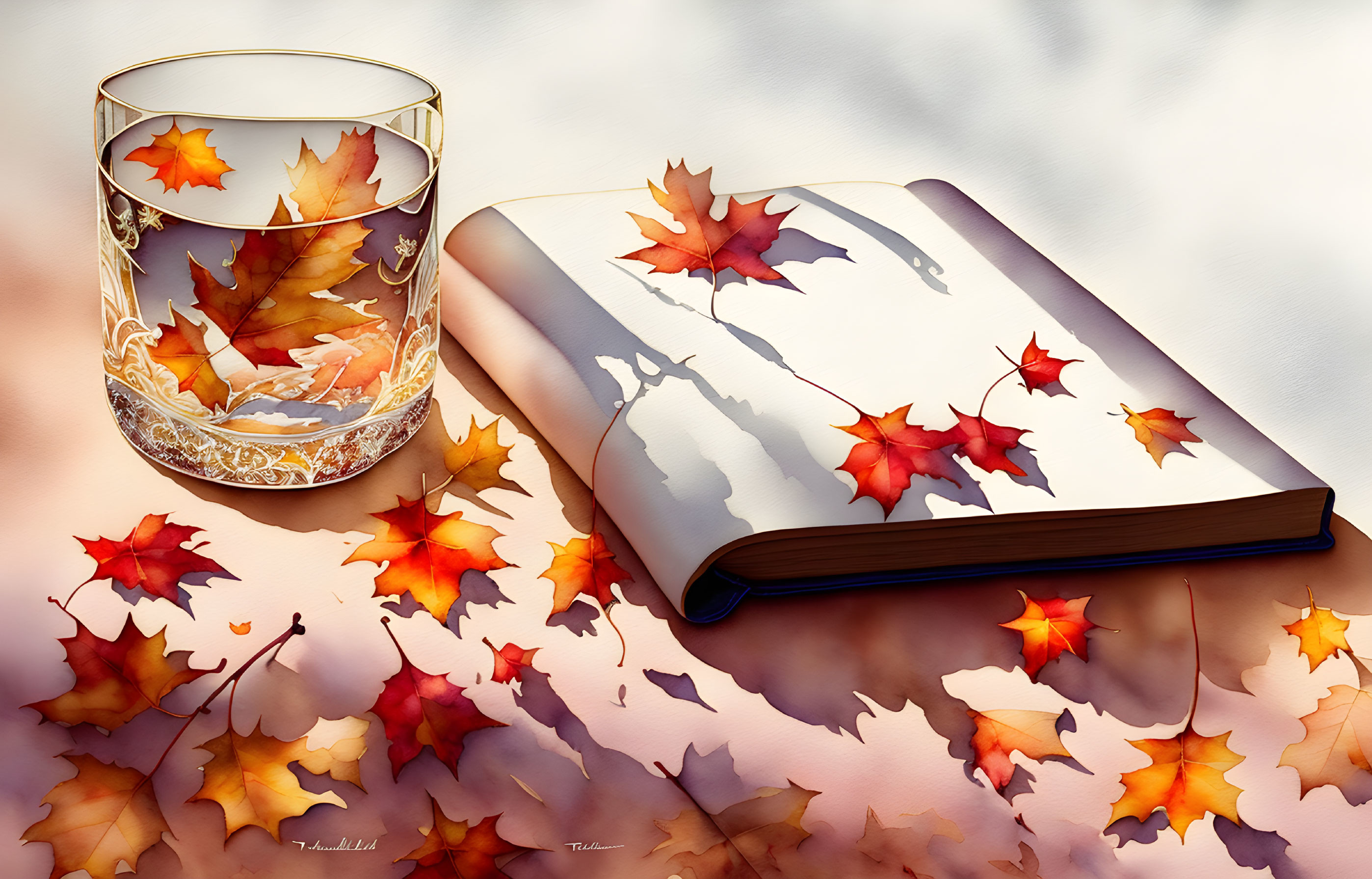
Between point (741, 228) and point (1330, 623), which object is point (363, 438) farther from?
point (1330, 623)

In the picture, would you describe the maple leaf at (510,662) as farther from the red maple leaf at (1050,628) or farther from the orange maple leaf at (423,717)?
the red maple leaf at (1050,628)

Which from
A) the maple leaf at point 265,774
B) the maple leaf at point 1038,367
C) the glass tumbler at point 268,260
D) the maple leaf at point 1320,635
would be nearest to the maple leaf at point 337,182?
the glass tumbler at point 268,260

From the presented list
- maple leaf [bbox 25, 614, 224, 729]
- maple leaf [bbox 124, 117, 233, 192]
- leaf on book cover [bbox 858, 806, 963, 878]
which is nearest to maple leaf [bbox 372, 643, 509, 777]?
maple leaf [bbox 25, 614, 224, 729]

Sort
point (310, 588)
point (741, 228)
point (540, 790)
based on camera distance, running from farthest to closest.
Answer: point (741, 228)
point (310, 588)
point (540, 790)

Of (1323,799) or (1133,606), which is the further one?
(1133,606)

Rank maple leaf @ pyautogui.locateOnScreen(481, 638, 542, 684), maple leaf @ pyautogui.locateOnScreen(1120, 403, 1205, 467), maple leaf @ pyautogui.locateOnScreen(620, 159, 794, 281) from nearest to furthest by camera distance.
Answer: maple leaf @ pyautogui.locateOnScreen(481, 638, 542, 684) < maple leaf @ pyautogui.locateOnScreen(1120, 403, 1205, 467) < maple leaf @ pyautogui.locateOnScreen(620, 159, 794, 281)

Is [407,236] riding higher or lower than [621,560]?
higher

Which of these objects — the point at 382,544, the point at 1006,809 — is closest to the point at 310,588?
the point at 382,544

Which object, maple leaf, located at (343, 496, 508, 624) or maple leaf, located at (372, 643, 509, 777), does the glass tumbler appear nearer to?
maple leaf, located at (343, 496, 508, 624)
